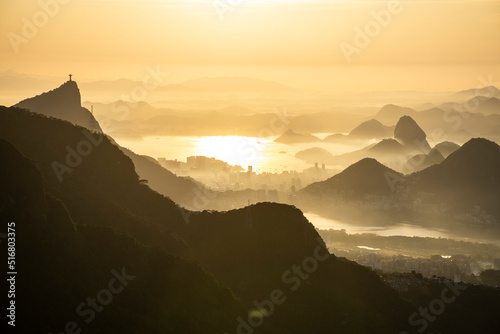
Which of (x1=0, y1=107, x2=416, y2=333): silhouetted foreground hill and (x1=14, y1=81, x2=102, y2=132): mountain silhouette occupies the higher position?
(x1=14, y1=81, x2=102, y2=132): mountain silhouette

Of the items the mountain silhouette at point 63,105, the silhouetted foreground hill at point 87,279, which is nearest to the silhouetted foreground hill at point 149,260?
the silhouetted foreground hill at point 87,279

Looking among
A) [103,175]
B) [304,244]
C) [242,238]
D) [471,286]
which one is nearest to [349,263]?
[304,244]

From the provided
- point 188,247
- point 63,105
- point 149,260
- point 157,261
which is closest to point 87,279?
point 149,260

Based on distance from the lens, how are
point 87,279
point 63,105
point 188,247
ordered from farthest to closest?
point 63,105 → point 188,247 → point 87,279

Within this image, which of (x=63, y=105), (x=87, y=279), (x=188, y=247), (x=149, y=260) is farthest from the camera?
(x=63, y=105)

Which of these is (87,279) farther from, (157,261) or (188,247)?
(188,247)

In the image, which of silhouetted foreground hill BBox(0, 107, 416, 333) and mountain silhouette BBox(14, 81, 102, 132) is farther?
mountain silhouette BBox(14, 81, 102, 132)

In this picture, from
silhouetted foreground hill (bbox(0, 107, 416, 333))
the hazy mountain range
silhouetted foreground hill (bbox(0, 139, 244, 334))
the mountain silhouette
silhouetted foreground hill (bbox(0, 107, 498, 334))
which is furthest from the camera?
the mountain silhouette

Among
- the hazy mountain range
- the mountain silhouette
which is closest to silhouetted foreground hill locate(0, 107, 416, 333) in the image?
the hazy mountain range

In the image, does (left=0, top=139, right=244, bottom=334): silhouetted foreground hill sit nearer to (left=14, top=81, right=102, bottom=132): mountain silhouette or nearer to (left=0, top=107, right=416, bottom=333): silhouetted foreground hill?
(left=0, top=107, right=416, bottom=333): silhouetted foreground hill
